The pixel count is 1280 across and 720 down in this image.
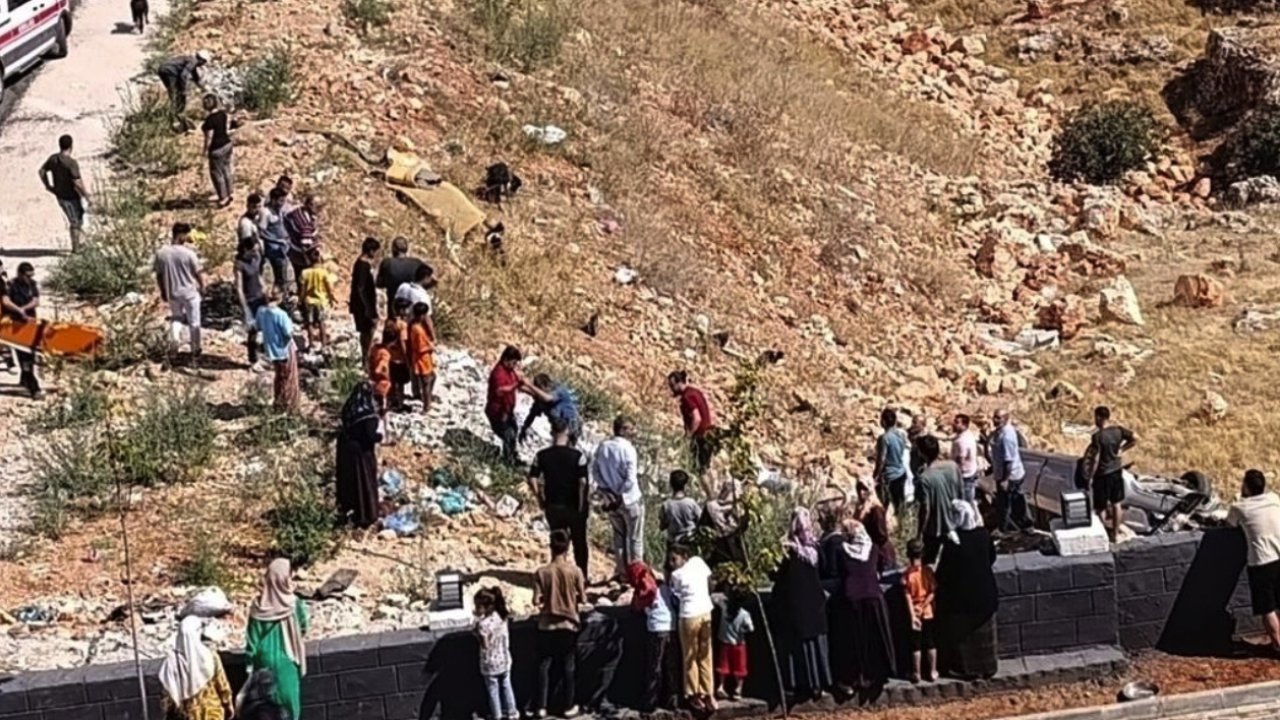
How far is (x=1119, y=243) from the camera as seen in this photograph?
2606 cm

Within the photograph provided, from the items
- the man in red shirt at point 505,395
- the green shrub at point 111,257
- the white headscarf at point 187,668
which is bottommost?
the white headscarf at point 187,668

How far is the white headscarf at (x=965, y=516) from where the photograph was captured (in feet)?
41.7

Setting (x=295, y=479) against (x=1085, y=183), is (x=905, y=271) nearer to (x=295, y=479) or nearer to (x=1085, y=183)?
(x=1085, y=183)

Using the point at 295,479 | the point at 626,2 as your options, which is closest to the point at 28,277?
the point at 295,479

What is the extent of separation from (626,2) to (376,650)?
18264 mm

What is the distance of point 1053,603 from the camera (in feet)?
41.9

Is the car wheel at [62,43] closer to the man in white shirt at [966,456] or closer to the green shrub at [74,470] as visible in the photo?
the green shrub at [74,470]

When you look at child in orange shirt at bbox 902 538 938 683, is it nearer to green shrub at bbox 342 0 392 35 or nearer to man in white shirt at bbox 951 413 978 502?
man in white shirt at bbox 951 413 978 502

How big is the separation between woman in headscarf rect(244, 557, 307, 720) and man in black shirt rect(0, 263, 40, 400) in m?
5.84

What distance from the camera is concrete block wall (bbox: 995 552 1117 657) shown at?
12695 millimetres

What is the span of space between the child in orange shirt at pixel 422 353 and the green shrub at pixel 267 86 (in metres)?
7.24

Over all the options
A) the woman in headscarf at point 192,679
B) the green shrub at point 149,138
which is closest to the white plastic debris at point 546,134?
the green shrub at point 149,138

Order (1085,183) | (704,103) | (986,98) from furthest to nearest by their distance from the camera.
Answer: (986,98), (1085,183), (704,103)

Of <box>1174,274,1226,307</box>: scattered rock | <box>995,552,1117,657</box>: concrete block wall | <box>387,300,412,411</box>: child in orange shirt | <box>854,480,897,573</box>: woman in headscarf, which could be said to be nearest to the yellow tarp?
<box>387,300,412,411</box>: child in orange shirt
